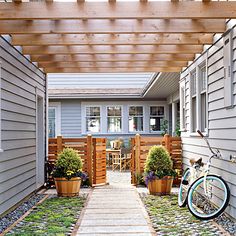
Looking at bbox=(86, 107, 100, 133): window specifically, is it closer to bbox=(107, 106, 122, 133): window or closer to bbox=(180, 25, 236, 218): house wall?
bbox=(107, 106, 122, 133): window

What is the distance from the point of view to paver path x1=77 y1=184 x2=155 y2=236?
17.4ft

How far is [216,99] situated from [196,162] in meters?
1.07

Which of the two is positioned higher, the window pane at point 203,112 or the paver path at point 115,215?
the window pane at point 203,112

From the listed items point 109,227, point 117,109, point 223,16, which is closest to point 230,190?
point 109,227

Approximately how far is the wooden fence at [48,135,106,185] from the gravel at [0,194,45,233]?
1.75m

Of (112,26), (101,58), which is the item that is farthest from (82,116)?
(112,26)

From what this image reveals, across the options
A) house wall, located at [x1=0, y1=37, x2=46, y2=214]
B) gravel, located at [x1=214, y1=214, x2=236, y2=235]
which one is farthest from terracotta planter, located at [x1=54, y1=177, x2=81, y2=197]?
gravel, located at [x1=214, y1=214, x2=236, y2=235]

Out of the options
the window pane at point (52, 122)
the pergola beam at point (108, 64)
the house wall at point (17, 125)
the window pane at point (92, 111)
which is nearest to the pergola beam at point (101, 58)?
the house wall at point (17, 125)

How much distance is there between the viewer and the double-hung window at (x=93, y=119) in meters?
17.5

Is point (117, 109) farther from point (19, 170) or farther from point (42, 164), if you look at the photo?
point (19, 170)

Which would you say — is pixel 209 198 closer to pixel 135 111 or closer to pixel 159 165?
pixel 159 165

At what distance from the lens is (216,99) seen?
21.2 feet

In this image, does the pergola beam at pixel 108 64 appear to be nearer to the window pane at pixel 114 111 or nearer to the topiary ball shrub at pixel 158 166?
the topiary ball shrub at pixel 158 166

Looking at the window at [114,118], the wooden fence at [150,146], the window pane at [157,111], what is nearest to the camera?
the wooden fence at [150,146]
